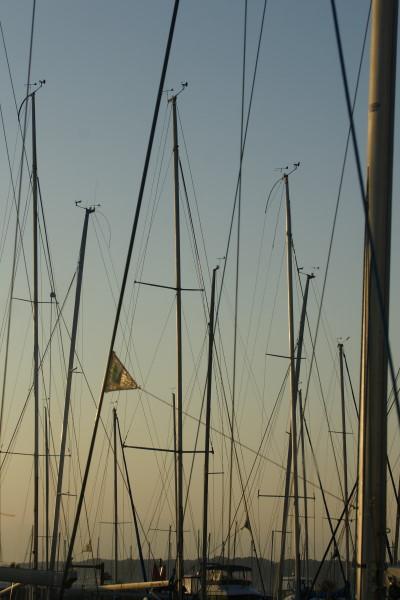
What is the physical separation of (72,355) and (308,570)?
2240cm

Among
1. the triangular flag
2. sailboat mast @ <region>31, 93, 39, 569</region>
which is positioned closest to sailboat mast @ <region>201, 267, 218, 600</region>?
the triangular flag

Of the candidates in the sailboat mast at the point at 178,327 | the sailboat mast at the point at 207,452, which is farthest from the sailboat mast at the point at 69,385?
the sailboat mast at the point at 207,452

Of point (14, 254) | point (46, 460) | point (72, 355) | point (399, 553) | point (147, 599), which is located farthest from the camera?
point (46, 460)

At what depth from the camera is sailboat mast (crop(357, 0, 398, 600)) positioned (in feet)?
36.6

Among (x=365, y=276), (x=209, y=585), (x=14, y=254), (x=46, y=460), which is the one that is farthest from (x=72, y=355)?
(x=365, y=276)

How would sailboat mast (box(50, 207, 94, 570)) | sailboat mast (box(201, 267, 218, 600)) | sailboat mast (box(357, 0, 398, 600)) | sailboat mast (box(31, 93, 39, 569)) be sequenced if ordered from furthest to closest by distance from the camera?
sailboat mast (box(50, 207, 94, 570)) → sailboat mast (box(31, 93, 39, 569)) → sailboat mast (box(201, 267, 218, 600)) → sailboat mast (box(357, 0, 398, 600))

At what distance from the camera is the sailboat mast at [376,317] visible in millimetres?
11156

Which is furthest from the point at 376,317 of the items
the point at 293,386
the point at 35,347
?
the point at 293,386

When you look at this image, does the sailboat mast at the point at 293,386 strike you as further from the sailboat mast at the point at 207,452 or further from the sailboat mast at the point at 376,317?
the sailboat mast at the point at 376,317

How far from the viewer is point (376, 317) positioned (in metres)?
11.4

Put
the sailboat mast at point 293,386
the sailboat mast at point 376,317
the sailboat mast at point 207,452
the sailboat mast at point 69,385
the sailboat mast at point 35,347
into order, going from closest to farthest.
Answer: the sailboat mast at point 376,317, the sailboat mast at point 207,452, the sailboat mast at point 35,347, the sailboat mast at point 69,385, the sailboat mast at point 293,386

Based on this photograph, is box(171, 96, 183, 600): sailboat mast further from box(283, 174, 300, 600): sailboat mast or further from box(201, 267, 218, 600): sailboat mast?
box(283, 174, 300, 600): sailboat mast

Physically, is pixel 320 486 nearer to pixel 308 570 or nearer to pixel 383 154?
pixel 308 570

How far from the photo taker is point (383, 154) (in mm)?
11586
